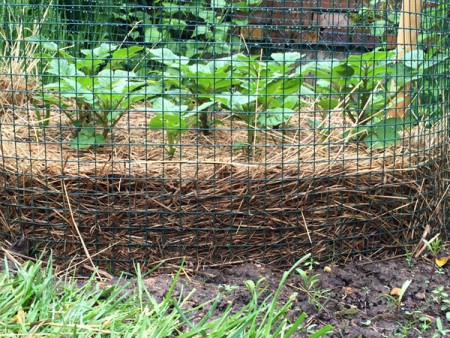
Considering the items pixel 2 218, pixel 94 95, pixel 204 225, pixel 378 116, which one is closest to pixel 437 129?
pixel 378 116

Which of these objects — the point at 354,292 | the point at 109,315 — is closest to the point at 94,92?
the point at 109,315

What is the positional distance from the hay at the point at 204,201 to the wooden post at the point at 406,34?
223mm

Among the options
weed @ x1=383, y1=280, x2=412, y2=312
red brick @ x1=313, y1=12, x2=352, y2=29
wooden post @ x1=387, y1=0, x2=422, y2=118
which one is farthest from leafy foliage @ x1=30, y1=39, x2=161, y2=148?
weed @ x1=383, y1=280, x2=412, y2=312

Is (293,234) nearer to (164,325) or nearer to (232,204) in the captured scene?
(232,204)

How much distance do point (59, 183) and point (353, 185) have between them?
1.34 m

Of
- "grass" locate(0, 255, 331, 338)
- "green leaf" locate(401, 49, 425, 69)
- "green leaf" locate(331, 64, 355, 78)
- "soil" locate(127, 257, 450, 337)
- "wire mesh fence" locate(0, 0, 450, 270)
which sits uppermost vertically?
"green leaf" locate(401, 49, 425, 69)

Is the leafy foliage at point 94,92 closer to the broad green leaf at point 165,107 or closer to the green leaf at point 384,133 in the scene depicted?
the broad green leaf at point 165,107

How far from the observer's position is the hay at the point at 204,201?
3.06 metres

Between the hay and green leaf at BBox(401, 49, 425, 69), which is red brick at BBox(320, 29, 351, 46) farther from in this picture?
the hay

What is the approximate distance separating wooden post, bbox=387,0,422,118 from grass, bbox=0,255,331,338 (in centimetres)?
130

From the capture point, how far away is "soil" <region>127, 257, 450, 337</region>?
2627 millimetres

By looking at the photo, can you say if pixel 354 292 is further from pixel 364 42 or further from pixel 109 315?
pixel 364 42

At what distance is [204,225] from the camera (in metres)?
3.09

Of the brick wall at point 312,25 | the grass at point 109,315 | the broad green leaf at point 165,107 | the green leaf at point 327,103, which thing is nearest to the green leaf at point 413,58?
the brick wall at point 312,25
